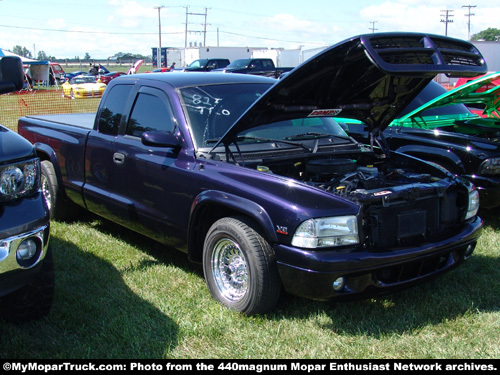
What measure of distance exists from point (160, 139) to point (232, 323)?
149 cm

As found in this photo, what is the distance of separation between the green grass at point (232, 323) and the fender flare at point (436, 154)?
1296 mm

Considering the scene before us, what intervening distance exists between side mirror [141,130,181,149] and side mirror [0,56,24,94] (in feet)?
3.26

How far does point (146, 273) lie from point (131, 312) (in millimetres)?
769

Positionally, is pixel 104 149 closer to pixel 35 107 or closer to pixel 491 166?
pixel 491 166

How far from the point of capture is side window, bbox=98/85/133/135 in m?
4.94

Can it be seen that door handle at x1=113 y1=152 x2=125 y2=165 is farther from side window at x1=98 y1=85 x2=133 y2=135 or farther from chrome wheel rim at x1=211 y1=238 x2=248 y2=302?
chrome wheel rim at x1=211 y1=238 x2=248 y2=302

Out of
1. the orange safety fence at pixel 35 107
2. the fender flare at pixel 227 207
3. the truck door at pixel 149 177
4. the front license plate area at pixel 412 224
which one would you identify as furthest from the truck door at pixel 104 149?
the orange safety fence at pixel 35 107


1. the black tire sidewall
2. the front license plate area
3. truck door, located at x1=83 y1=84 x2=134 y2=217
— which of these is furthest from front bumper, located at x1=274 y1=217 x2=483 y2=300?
the black tire sidewall

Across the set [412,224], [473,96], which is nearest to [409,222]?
[412,224]

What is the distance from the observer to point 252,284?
3.46m

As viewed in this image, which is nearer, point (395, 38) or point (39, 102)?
point (395, 38)

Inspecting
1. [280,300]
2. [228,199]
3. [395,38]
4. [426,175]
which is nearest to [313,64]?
[395,38]

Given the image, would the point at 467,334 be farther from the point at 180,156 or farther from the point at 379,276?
the point at 180,156

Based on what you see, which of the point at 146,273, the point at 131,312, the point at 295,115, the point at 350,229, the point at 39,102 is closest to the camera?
the point at 350,229
